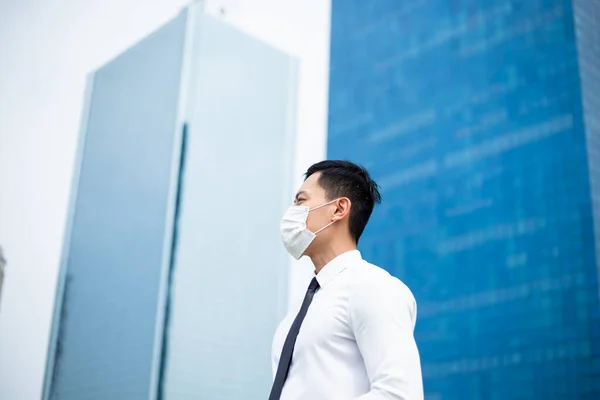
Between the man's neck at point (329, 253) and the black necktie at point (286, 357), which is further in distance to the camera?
the man's neck at point (329, 253)

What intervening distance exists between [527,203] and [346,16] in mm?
14527

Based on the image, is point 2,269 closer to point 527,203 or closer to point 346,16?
point 527,203

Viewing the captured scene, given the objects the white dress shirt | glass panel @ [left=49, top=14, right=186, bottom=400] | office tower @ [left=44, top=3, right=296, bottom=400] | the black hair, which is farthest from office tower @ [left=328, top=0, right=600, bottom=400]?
the white dress shirt

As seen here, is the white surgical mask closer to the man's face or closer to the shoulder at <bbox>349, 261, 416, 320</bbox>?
the man's face

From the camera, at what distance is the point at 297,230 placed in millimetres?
2154

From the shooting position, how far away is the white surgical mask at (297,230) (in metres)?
2.15

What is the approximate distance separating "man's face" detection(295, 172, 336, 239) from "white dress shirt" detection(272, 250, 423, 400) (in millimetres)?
189

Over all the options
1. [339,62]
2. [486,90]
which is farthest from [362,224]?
[339,62]

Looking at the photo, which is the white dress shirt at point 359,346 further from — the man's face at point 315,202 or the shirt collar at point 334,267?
the man's face at point 315,202

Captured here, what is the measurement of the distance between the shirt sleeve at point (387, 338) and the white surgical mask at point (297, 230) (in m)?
0.26

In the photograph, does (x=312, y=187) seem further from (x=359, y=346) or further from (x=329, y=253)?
(x=359, y=346)

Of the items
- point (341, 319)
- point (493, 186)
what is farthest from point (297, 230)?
point (493, 186)

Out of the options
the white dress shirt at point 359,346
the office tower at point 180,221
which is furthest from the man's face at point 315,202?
the office tower at point 180,221

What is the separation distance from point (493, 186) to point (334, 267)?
26.4 m
